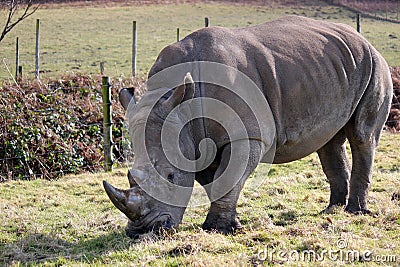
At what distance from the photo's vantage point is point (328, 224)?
6844 mm

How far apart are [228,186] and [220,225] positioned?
16.0 inches

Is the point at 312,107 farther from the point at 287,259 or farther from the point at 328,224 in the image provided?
the point at 287,259

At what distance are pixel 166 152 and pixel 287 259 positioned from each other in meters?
1.47

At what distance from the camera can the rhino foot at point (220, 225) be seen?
6.41 m

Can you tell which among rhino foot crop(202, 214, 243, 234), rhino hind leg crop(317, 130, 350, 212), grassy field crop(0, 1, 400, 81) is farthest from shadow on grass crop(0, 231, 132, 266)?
grassy field crop(0, 1, 400, 81)

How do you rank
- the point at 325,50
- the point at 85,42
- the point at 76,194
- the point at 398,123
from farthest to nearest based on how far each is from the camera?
the point at 85,42, the point at 398,123, the point at 76,194, the point at 325,50

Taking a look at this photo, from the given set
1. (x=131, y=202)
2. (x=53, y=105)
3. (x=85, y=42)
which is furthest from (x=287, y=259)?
(x=85, y=42)

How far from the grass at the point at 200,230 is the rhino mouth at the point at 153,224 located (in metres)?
0.08

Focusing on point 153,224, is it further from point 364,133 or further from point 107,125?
point 107,125

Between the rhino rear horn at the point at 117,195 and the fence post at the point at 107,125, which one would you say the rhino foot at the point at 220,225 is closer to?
the rhino rear horn at the point at 117,195

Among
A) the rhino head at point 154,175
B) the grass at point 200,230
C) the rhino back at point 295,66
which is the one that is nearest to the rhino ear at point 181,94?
the rhino head at point 154,175

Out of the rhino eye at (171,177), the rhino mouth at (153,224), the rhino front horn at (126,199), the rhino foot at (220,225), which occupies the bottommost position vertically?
the rhino foot at (220,225)

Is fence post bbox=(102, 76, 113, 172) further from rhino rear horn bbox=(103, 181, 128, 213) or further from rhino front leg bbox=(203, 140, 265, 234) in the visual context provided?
rhino rear horn bbox=(103, 181, 128, 213)

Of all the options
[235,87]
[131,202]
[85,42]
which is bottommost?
[85,42]
